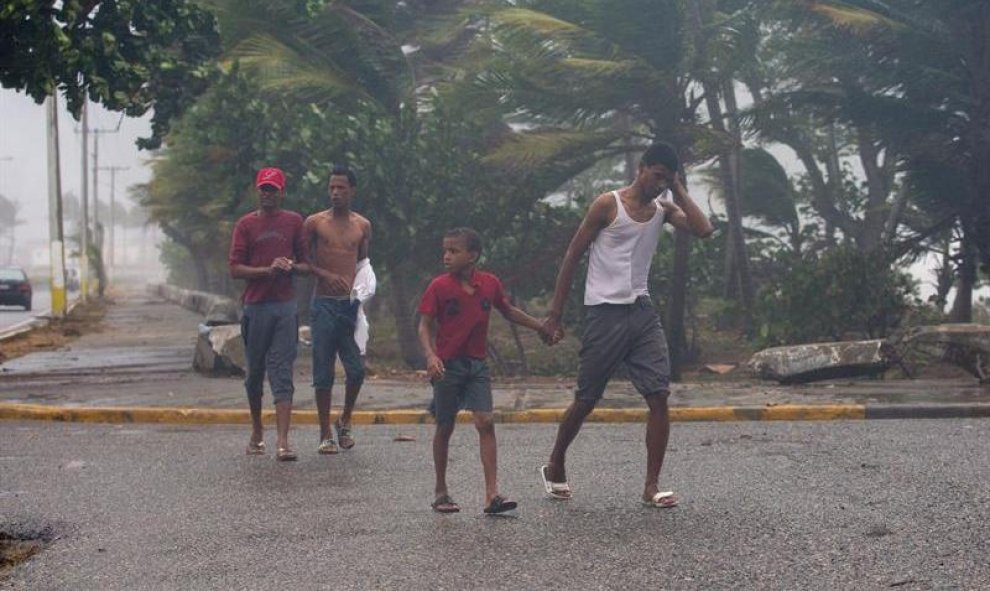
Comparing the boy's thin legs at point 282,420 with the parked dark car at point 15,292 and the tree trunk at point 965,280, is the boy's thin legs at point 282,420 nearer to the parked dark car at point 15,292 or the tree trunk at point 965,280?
the tree trunk at point 965,280

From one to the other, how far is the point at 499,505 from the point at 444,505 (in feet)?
1.08

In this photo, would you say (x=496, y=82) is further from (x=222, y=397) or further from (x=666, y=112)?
(x=222, y=397)

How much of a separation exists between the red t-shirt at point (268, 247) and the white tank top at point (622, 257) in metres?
2.47

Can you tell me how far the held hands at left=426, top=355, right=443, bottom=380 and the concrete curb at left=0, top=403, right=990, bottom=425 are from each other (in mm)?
3888

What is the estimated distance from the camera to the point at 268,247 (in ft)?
28.0

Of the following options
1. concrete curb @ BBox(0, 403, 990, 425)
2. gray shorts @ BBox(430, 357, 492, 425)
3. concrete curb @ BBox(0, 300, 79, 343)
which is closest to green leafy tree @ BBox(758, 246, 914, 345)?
concrete curb @ BBox(0, 403, 990, 425)

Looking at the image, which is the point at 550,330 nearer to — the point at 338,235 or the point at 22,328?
the point at 338,235

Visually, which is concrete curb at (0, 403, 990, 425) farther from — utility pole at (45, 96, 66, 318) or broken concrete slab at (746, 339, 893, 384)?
utility pole at (45, 96, 66, 318)

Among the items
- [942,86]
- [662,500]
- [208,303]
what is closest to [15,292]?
[208,303]

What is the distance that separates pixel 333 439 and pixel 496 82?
926cm

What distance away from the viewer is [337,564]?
18.2 ft

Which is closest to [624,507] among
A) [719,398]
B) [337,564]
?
[337,564]

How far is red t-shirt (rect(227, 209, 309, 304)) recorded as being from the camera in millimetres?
8523

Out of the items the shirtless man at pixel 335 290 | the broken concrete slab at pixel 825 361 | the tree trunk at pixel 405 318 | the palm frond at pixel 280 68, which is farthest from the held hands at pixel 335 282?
the tree trunk at pixel 405 318
